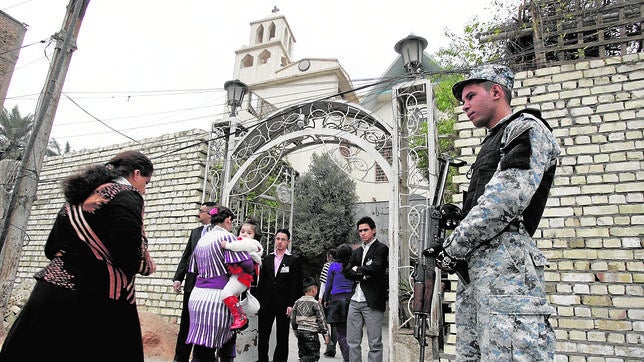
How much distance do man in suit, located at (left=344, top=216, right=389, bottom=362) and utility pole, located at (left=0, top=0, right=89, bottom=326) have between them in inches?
166

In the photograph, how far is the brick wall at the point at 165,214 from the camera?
6.65m

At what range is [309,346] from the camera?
4734 mm

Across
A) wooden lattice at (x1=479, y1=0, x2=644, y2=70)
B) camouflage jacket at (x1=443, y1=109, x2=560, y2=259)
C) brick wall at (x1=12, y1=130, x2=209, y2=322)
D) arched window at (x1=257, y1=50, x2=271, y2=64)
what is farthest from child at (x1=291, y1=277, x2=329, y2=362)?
arched window at (x1=257, y1=50, x2=271, y2=64)

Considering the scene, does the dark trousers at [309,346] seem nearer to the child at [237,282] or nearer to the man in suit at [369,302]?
the man in suit at [369,302]

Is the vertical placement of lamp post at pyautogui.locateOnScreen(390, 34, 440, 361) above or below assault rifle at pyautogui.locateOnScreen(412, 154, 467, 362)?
above

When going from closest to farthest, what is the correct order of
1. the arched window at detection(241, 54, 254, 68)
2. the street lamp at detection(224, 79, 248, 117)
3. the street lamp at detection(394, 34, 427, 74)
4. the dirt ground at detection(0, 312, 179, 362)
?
the street lamp at detection(394, 34, 427, 74) → the dirt ground at detection(0, 312, 179, 362) → the street lamp at detection(224, 79, 248, 117) → the arched window at detection(241, 54, 254, 68)

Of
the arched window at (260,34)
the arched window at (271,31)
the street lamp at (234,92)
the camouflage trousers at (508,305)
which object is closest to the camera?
the camouflage trousers at (508,305)

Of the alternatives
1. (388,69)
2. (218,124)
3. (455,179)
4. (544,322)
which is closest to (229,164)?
(218,124)

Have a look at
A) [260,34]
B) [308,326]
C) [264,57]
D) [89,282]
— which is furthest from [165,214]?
[260,34]

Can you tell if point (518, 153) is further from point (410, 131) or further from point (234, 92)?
point (234, 92)

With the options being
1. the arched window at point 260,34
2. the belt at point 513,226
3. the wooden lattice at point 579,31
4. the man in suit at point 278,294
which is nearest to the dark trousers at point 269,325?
the man in suit at point 278,294

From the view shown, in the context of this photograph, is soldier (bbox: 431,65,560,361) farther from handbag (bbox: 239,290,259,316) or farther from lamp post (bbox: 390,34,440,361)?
lamp post (bbox: 390,34,440,361)

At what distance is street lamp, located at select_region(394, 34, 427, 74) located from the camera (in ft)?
17.6

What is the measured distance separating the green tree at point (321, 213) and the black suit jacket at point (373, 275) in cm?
967
